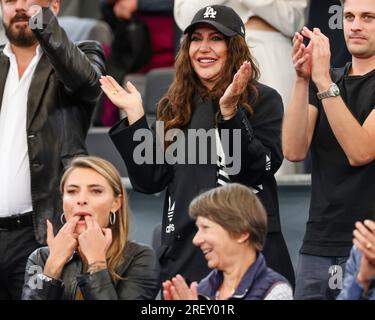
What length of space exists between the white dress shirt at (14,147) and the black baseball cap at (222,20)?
878 mm

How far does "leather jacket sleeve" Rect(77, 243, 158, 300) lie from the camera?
566 centimetres

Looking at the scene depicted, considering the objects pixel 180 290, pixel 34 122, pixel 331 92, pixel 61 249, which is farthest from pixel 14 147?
pixel 331 92

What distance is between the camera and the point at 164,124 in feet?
20.1

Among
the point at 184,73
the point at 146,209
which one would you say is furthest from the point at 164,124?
the point at 146,209

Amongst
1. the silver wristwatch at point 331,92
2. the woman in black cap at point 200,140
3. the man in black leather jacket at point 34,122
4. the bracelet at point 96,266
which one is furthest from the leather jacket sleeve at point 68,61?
the silver wristwatch at point 331,92

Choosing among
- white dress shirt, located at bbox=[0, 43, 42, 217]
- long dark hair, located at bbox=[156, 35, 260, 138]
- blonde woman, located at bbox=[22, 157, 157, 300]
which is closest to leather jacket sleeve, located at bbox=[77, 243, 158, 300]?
blonde woman, located at bbox=[22, 157, 157, 300]

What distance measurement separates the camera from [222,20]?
20.1 ft

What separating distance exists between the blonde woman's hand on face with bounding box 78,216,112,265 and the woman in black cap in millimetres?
380

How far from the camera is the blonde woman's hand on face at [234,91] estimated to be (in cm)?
576

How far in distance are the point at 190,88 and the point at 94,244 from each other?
865 mm

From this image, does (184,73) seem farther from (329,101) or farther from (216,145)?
(329,101)

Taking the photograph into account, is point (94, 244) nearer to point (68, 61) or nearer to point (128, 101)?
point (128, 101)

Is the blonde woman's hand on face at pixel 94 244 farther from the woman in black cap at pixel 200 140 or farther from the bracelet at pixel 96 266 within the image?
the woman in black cap at pixel 200 140
